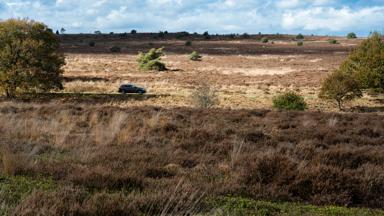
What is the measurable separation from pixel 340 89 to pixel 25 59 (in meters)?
25.7

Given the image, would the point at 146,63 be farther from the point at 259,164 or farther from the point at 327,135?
the point at 259,164

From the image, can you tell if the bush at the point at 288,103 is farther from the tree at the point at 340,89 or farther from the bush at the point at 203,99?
the tree at the point at 340,89

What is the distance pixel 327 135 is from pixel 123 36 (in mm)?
157543

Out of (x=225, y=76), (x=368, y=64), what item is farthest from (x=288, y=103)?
(x=225, y=76)

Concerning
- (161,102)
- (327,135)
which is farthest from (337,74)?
(327,135)

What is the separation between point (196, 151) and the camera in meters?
12.9

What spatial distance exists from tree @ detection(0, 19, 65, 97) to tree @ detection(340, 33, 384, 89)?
25609 mm

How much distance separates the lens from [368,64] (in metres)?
42.8

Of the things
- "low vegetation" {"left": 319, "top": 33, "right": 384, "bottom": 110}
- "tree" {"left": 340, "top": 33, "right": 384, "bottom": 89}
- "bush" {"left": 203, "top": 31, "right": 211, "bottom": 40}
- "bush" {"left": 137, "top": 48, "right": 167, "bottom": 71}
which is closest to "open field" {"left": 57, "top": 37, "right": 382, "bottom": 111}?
"low vegetation" {"left": 319, "top": 33, "right": 384, "bottom": 110}

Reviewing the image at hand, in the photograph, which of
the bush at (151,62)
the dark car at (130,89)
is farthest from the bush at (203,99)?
the bush at (151,62)

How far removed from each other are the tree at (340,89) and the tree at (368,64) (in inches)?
38.4

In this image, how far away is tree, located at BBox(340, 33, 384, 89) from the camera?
138 ft

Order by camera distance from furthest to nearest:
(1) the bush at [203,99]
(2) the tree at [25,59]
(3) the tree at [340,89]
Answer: (3) the tree at [340,89]
(2) the tree at [25,59]
(1) the bush at [203,99]

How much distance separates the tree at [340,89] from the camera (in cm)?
4047
